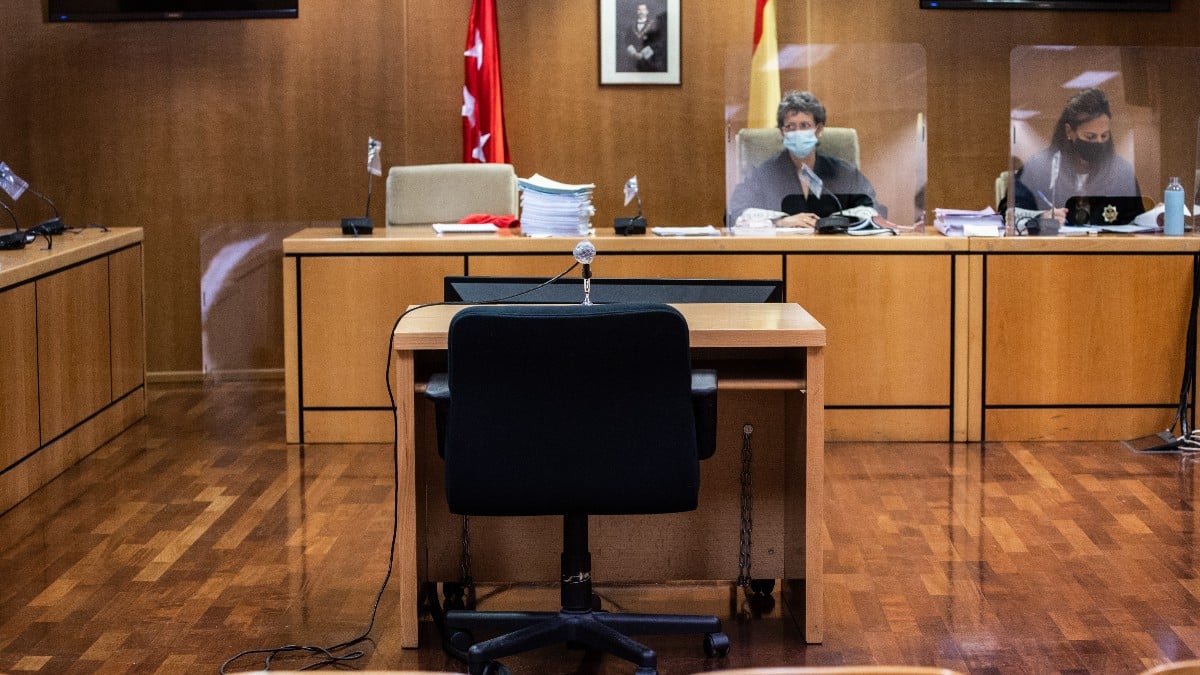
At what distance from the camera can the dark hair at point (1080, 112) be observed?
5.80 meters

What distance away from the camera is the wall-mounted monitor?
25.0 feet

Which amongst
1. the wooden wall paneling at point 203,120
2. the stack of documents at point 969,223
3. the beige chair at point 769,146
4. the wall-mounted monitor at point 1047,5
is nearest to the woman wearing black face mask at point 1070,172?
the stack of documents at point 969,223

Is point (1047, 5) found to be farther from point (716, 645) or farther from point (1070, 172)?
point (716, 645)

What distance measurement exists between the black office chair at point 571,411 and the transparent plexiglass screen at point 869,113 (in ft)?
10.6

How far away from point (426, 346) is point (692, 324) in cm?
57

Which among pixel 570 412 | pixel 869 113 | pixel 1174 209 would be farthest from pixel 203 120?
pixel 570 412

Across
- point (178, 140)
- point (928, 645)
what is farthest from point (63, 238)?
point (928, 645)

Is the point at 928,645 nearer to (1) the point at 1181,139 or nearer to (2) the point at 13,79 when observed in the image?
(1) the point at 1181,139

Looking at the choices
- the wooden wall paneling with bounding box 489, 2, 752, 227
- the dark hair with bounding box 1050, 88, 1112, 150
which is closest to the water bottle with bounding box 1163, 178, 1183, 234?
the dark hair with bounding box 1050, 88, 1112, 150

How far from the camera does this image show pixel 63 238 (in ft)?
19.0

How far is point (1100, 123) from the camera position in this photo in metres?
5.87

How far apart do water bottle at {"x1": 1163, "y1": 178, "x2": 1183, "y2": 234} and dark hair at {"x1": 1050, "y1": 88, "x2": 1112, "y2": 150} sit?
1.31ft

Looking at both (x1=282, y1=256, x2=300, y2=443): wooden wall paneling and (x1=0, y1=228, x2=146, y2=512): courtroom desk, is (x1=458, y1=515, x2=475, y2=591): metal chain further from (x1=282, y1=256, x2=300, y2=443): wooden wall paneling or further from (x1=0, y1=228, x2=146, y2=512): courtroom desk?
(x1=282, y1=256, x2=300, y2=443): wooden wall paneling

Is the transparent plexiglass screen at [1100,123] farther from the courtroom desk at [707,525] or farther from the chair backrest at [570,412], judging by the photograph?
the chair backrest at [570,412]
